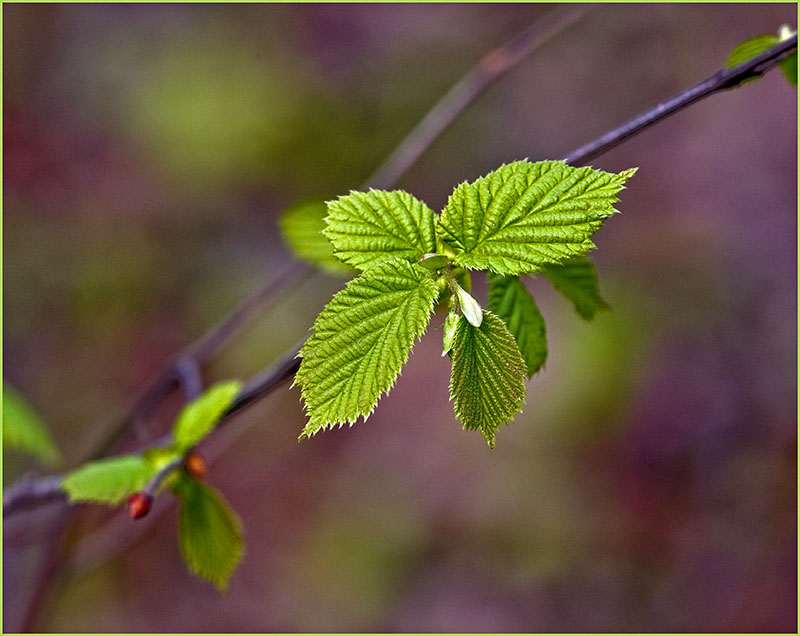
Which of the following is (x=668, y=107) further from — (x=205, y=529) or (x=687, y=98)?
(x=205, y=529)

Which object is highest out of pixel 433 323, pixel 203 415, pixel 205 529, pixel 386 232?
pixel 386 232

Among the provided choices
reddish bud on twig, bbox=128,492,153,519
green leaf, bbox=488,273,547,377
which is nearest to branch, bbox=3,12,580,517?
reddish bud on twig, bbox=128,492,153,519

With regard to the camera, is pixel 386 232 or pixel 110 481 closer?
pixel 386 232

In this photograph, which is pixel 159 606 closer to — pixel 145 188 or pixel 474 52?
pixel 145 188

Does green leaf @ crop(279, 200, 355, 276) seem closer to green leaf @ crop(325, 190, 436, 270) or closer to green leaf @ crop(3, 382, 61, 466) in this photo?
green leaf @ crop(325, 190, 436, 270)

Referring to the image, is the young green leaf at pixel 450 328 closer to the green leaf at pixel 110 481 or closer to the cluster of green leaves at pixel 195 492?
the cluster of green leaves at pixel 195 492

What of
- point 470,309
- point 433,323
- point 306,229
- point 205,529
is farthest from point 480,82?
point 433,323
